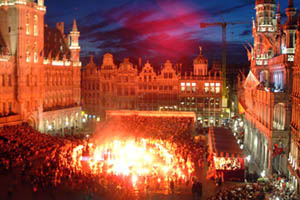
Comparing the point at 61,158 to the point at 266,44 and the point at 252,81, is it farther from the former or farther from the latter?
the point at 266,44

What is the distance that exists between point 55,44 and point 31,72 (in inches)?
443

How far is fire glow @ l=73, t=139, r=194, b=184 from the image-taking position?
29375 mm

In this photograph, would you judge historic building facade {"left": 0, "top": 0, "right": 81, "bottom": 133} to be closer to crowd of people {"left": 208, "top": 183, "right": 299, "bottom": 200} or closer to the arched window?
the arched window

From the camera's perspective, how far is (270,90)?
33594mm

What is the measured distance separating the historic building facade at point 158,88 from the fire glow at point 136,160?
20.8 metres

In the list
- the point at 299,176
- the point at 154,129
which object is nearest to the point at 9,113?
the point at 154,129

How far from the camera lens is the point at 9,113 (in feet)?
145

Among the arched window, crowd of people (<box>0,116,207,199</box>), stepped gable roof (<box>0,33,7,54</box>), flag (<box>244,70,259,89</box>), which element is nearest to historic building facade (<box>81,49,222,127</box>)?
crowd of people (<box>0,116,207,199</box>)

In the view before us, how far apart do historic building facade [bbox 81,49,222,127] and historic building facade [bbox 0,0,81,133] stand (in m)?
9.14

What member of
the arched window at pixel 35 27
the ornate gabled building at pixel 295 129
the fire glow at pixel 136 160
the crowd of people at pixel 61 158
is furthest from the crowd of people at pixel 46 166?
the arched window at pixel 35 27

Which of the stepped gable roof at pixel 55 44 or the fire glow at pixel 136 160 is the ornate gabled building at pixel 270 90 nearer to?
the fire glow at pixel 136 160

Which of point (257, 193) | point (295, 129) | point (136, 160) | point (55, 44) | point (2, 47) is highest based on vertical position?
point (55, 44)

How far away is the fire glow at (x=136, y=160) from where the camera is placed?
1156 inches

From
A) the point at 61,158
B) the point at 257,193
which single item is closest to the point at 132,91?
the point at 61,158
